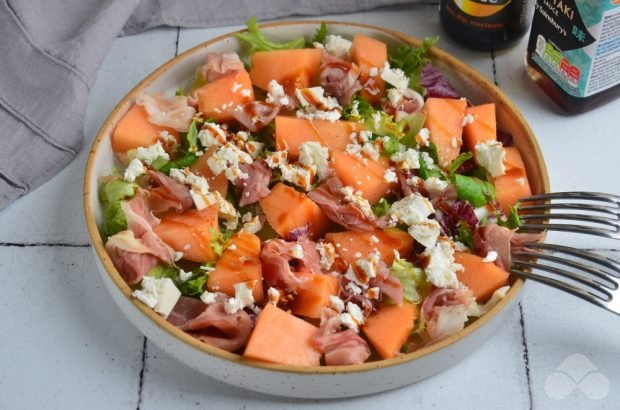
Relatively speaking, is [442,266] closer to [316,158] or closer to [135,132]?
[316,158]

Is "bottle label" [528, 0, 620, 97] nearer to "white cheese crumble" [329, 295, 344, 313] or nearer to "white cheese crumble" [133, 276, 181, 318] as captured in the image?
"white cheese crumble" [329, 295, 344, 313]

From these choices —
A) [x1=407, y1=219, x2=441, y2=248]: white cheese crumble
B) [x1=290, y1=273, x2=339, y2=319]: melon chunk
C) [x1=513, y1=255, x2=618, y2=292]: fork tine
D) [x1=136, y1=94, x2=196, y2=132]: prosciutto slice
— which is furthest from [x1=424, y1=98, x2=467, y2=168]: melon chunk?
[x1=136, y1=94, x2=196, y2=132]: prosciutto slice

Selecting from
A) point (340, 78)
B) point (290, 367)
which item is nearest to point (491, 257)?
point (290, 367)

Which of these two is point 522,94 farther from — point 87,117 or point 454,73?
point 87,117

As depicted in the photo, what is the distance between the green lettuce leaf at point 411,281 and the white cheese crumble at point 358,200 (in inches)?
4.7

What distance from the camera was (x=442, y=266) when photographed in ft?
5.73

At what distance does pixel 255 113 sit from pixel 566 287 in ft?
2.50

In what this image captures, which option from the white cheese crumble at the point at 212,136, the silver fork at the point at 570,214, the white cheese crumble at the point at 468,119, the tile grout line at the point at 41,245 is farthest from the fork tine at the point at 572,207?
the tile grout line at the point at 41,245

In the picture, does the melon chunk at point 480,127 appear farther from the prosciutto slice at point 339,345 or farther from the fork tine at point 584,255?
the prosciutto slice at point 339,345

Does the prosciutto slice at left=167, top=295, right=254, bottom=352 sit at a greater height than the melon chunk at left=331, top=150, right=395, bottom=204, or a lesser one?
lesser

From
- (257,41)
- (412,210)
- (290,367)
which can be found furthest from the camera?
(257,41)

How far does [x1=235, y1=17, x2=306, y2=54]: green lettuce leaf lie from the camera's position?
211 cm

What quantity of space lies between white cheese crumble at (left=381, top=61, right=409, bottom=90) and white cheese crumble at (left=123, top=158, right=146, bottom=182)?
0.59 m

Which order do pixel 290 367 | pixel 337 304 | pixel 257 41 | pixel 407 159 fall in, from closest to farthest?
pixel 290 367
pixel 337 304
pixel 407 159
pixel 257 41
